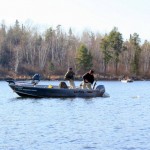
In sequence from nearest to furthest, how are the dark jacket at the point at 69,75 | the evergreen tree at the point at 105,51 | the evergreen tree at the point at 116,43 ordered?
the dark jacket at the point at 69,75 → the evergreen tree at the point at 105,51 → the evergreen tree at the point at 116,43

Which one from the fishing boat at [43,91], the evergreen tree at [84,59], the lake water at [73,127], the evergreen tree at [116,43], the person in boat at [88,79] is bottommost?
the lake water at [73,127]

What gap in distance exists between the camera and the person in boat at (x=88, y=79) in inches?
1693

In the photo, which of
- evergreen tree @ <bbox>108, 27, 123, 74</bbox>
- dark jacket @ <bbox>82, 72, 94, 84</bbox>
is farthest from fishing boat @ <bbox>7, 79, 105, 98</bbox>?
evergreen tree @ <bbox>108, 27, 123, 74</bbox>

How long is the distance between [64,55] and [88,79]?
87714 mm

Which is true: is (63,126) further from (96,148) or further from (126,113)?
(126,113)

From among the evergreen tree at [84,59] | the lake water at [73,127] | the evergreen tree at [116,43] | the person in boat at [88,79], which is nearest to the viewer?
the lake water at [73,127]

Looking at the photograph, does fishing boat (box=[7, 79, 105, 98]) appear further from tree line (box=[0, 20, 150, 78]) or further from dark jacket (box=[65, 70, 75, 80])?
tree line (box=[0, 20, 150, 78])

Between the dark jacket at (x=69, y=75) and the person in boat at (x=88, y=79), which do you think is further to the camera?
the person in boat at (x=88, y=79)

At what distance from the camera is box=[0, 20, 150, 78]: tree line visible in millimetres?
120562

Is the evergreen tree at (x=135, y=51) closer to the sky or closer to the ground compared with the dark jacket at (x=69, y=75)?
closer to the sky

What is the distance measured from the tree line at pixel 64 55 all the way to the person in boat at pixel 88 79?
7348cm

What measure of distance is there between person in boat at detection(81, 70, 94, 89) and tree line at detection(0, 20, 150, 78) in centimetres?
7348

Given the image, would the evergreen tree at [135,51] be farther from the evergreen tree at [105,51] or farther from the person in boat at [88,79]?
the person in boat at [88,79]

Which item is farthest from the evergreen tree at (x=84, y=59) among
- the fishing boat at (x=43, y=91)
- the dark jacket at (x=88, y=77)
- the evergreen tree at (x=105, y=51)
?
the dark jacket at (x=88, y=77)
